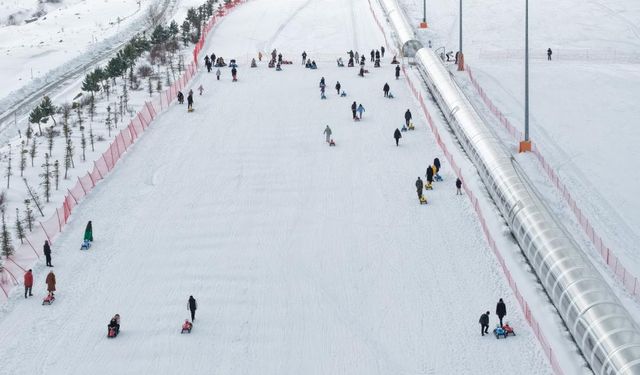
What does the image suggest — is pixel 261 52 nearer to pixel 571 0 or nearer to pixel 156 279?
pixel 571 0

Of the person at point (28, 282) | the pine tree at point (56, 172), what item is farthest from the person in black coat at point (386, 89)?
the person at point (28, 282)

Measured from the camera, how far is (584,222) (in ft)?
98.4

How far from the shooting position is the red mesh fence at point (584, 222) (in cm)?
2579

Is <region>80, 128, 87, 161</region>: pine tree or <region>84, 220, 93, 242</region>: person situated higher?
<region>80, 128, 87, 161</region>: pine tree

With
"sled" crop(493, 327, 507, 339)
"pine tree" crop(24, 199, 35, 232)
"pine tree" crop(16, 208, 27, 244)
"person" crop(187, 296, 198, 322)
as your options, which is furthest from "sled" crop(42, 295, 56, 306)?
"sled" crop(493, 327, 507, 339)

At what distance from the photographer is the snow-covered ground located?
108 ft

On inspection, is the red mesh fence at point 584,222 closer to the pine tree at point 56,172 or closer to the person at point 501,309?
the person at point 501,309

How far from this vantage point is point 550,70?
5047 centimetres

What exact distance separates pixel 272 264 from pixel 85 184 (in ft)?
33.4

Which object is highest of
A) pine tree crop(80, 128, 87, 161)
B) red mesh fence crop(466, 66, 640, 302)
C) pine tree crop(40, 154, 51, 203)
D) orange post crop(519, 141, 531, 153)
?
pine tree crop(80, 128, 87, 161)

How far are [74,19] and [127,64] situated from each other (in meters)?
35.2

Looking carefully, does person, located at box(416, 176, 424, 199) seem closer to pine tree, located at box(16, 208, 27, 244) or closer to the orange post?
the orange post

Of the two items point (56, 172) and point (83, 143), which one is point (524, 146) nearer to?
point (83, 143)

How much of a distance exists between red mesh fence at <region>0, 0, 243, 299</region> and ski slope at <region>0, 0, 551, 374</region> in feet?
1.91
